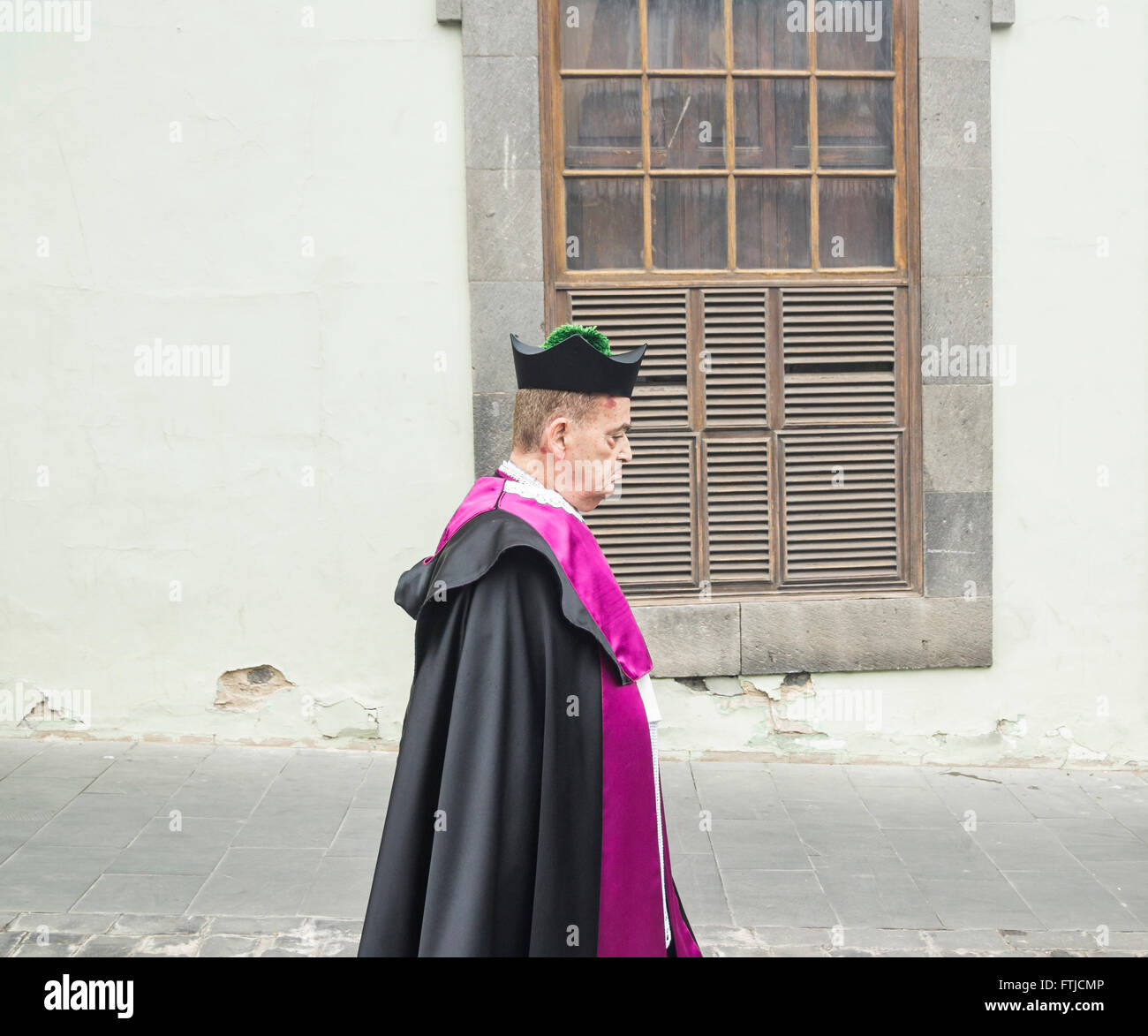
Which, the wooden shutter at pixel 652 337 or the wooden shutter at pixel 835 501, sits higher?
the wooden shutter at pixel 652 337

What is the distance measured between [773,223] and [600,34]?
4.05 ft

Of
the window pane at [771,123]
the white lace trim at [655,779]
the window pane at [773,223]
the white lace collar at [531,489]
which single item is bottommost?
the white lace trim at [655,779]

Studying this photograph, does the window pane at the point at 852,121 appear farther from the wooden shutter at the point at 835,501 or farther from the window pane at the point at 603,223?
the wooden shutter at the point at 835,501

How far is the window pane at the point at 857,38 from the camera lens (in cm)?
633

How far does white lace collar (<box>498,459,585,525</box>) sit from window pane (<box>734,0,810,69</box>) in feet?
14.0

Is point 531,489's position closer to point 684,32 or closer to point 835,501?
point 835,501

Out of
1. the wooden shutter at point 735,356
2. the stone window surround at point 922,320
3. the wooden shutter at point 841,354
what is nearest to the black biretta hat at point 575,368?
the stone window surround at point 922,320

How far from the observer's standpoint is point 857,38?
20.8 feet

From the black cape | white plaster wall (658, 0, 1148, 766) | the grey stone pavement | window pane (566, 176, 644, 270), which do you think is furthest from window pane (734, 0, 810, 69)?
the black cape

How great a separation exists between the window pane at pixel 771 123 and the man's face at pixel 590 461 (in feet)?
13.2

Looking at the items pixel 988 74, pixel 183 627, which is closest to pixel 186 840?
pixel 183 627

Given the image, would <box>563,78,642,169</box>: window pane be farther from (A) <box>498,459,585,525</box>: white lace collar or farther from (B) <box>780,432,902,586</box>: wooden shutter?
(A) <box>498,459,585,525</box>: white lace collar

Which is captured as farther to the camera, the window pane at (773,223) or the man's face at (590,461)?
the window pane at (773,223)
